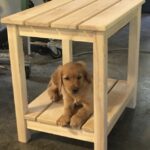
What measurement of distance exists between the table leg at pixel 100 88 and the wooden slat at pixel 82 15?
5.0 inches

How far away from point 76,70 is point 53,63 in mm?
1396

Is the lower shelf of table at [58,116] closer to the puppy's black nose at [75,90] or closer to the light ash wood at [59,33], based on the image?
the puppy's black nose at [75,90]

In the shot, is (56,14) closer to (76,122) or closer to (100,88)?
(100,88)

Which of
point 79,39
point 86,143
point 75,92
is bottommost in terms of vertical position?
point 86,143

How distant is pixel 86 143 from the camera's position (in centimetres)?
184

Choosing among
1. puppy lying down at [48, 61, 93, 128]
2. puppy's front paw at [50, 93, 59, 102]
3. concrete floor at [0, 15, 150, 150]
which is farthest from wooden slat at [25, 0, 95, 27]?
concrete floor at [0, 15, 150, 150]

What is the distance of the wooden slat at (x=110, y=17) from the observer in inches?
55.4

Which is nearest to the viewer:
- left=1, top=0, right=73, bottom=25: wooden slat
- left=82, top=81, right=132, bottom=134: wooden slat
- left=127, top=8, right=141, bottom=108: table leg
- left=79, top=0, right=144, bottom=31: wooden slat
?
left=79, top=0, right=144, bottom=31: wooden slat

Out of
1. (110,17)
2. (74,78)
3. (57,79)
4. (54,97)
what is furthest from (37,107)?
(110,17)

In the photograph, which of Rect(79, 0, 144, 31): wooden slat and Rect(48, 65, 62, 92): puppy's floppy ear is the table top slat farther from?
Rect(48, 65, 62, 92): puppy's floppy ear

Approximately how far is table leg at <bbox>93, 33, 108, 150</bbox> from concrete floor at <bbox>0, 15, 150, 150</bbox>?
202 millimetres

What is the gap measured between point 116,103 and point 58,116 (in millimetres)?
335

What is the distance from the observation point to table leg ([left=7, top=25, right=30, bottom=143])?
1.61m

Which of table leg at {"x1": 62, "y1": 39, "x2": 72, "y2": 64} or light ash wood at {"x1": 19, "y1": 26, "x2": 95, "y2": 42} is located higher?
light ash wood at {"x1": 19, "y1": 26, "x2": 95, "y2": 42}
